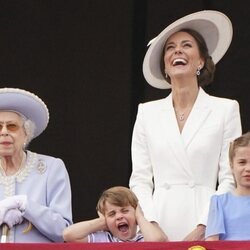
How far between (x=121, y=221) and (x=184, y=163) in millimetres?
428

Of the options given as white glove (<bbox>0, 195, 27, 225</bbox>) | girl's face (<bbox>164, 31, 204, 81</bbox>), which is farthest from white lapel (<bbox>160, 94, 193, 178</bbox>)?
white glove (<bbox>0, 195, 27, 225</bbox>)

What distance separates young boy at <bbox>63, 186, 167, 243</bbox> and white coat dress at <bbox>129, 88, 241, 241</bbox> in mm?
138

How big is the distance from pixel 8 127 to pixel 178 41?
2.91 ft

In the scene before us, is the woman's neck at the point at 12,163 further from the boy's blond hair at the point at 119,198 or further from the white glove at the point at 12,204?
the boy's blond hair at the point at 119,198

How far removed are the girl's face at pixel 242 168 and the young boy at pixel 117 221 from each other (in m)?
0.41

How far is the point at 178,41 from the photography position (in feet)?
19.8

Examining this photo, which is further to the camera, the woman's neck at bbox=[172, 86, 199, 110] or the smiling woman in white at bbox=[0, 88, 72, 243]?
the woman's neck at bbox=[172, 86, 199, 110]

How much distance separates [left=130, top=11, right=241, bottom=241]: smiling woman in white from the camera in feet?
18.9

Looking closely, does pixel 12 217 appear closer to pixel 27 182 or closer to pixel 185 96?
pixel 27 182

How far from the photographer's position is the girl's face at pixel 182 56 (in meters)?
5.96

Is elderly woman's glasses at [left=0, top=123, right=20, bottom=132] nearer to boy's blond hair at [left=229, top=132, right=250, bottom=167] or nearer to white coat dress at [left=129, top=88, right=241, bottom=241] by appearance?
white coat dress at [left=129, top=88, right=241, bottom=241]

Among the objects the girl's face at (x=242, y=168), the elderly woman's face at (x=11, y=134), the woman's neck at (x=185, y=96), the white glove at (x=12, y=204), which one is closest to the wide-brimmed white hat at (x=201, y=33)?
the woman's neck at (x=185, y=96)

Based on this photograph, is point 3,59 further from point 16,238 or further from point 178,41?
point 16,238

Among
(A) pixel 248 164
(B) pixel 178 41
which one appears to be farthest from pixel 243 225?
(B) pixel 178 41
